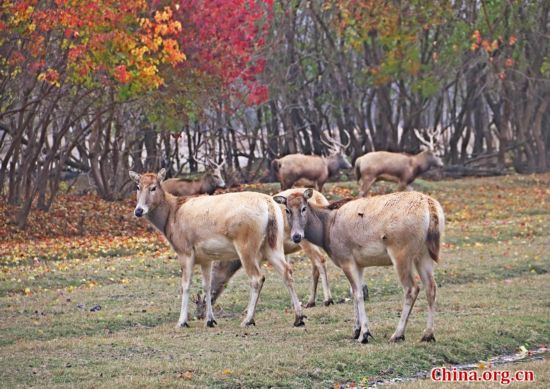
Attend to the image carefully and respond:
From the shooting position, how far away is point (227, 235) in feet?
45.4

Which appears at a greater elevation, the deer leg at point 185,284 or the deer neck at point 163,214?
the deer neck at point 163,214

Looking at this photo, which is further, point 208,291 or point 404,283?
point 208,291

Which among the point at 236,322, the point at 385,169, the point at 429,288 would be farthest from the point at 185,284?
the point at 385,169

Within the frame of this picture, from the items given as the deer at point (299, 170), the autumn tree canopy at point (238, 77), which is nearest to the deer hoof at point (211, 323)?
the autumn tree canopy at point (238, 77)

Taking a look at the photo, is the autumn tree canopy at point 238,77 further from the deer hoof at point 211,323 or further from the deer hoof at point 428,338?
the deer hoof at point 428,338

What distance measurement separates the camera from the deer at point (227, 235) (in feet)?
44.9

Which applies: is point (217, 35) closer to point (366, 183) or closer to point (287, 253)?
point (366, 183)

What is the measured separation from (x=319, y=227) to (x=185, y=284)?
2094mm

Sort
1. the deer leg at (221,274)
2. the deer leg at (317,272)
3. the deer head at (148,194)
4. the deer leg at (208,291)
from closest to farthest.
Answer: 1. the deer leg at (208,291)
2. the deer head at (148,194)
3. the deer leg at (221,274)
4. the deer leg at (317,272)

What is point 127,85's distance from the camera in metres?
24.3

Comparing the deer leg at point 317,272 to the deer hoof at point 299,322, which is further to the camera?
the deer leg at point 317,272

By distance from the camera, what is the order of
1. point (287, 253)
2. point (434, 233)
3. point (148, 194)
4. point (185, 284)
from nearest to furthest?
point (434, 233) < point (185, 284) < point (148, 194) < point (287, 253)

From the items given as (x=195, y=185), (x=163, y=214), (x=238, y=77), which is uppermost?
(x=238, y=77)

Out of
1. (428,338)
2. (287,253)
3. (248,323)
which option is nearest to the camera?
(428,338)
